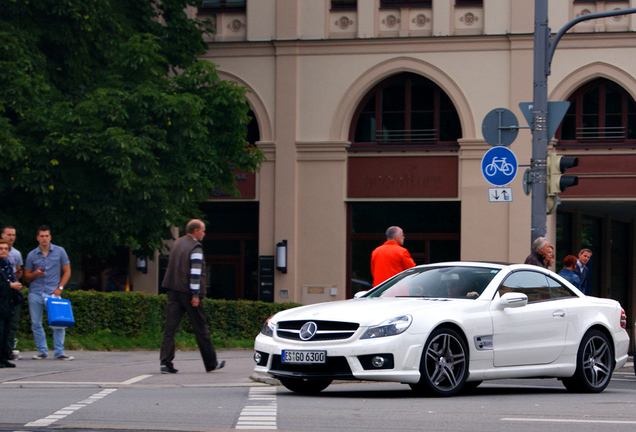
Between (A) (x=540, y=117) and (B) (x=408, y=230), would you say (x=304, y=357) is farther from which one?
(B) (x=408, y=230)

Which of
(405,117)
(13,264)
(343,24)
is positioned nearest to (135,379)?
(13,264)

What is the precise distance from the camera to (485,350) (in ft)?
34.3

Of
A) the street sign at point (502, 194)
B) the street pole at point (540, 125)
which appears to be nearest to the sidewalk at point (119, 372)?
the street sign at point (502, 194)

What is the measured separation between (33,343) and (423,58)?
48.7 feet

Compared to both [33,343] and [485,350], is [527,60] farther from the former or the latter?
[485,350]

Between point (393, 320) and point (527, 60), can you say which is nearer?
point (393, 320)

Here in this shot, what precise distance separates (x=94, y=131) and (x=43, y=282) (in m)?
5.84

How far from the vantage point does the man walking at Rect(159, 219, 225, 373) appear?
12758mm

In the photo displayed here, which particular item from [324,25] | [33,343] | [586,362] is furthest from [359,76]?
[586,362]

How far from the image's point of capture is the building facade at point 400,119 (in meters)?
27.6

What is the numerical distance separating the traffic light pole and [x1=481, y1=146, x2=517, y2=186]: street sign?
31 cm

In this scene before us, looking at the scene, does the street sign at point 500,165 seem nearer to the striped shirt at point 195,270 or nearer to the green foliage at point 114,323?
the striped shirt at point 195,270

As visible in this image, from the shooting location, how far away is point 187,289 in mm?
12820

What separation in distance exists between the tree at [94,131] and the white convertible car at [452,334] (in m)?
10.4
